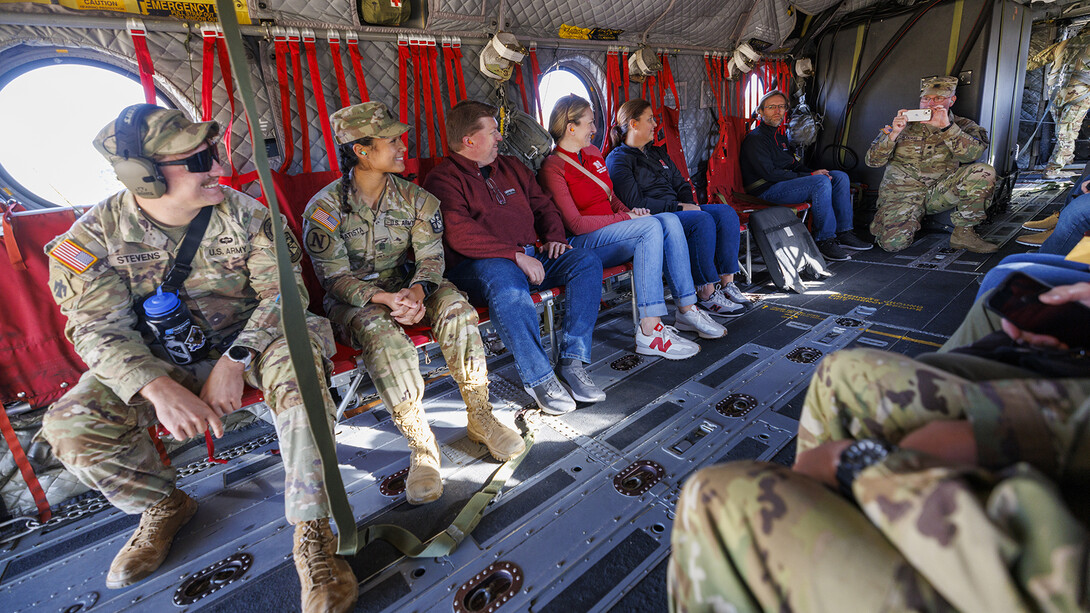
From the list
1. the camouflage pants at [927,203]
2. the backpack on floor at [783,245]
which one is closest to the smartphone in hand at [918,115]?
the camouflage pants at [927,203]

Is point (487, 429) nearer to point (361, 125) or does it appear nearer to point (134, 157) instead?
point (361, 125)

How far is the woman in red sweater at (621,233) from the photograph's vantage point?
3072 millimetres

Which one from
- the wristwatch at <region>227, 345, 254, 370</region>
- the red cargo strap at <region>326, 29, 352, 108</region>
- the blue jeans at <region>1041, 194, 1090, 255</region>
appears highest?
the red cargo strap at <region>326, 29, 352, 108</region>

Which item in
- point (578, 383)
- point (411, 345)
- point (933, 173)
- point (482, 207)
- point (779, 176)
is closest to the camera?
point (411, 345)

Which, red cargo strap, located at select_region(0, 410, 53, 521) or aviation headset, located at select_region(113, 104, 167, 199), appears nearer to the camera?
aviation headset, located at select_region(113, 104, 167, 199)

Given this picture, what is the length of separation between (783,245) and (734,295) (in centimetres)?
68

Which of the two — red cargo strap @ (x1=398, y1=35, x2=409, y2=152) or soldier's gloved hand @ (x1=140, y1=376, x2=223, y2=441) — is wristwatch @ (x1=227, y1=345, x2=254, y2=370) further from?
red cargo strap @ (x1=398, y1=35, x2=409, y2=152)

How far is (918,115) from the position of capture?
15.0 ft

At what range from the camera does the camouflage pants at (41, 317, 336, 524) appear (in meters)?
1.60

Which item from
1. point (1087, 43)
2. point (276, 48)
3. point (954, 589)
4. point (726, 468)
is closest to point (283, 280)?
point (726, 468)

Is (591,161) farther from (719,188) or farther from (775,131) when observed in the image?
(775,131)

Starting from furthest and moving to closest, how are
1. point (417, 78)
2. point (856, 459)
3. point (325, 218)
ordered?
1. point (417, 78)
2. point (325, 218)
3. point (856, 459)

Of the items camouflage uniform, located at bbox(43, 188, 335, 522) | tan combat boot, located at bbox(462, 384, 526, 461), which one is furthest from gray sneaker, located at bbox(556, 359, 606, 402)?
camouflage uniform, located at bbox(43, 188, 335, 522)

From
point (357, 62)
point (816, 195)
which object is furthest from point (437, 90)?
point (816, 195)
